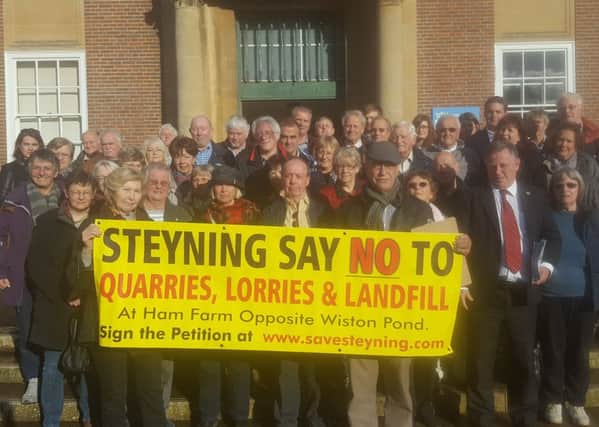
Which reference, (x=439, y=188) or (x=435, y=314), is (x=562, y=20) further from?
(x=435, y=314)

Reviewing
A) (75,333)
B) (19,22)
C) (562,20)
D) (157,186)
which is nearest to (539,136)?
(157,186)

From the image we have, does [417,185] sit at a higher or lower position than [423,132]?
lower

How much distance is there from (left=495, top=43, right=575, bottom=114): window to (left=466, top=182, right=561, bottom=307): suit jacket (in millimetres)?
10950

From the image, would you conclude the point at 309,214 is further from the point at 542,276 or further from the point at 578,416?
the point at 578,416

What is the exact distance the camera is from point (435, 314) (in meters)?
7.69

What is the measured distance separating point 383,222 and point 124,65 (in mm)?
11756

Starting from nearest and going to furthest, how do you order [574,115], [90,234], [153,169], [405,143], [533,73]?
[90,234] → [153,169] → [405,143] → [574,115] → [533,73]

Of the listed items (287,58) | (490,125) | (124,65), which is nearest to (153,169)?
(490,125)

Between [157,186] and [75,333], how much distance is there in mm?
1198

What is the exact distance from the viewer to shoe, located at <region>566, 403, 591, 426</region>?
8.35m

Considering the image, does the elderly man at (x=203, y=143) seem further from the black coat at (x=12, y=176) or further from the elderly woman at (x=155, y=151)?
the black coat at (x=12, y=176)

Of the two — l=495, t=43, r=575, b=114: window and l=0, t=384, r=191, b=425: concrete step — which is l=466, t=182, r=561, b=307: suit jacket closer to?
l=0, t=384, r=191, b=425: concrete step

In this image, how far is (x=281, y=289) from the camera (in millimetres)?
7742

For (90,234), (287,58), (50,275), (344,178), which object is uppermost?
(287,58)
